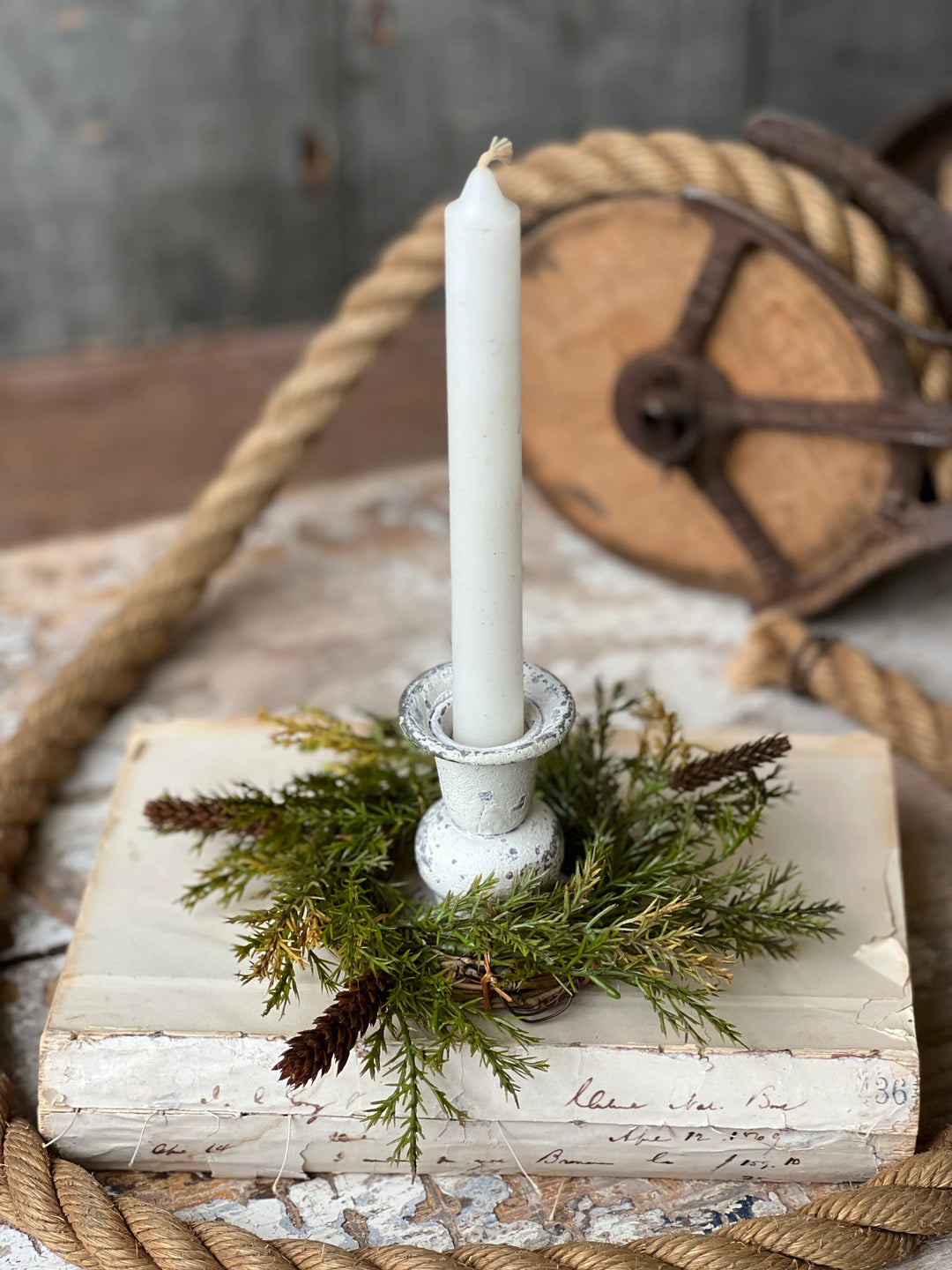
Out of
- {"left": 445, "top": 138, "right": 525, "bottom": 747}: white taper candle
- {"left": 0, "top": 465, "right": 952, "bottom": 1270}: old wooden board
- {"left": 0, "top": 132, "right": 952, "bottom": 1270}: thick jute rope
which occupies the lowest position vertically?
{"left": 0, "top": 465, "right": 952, "bottom": 1270}: old wooden board

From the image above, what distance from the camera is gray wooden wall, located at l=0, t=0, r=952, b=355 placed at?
1.82m

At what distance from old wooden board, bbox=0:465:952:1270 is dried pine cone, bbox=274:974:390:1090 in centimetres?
13

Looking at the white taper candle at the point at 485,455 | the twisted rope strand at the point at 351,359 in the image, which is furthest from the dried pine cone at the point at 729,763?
the twisted rope strand at the point at 351,359

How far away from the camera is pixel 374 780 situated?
725 millimetres

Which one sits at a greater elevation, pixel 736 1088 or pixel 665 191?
pixel 665 191

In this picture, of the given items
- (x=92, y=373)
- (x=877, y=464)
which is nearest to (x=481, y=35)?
(x=92, y=373)

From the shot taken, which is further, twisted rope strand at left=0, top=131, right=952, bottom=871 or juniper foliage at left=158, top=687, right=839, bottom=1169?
twisted rope strand at left=0, top=131, right=952, bottom=871

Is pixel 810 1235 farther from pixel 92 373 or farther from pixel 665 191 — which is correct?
pixel 92 373

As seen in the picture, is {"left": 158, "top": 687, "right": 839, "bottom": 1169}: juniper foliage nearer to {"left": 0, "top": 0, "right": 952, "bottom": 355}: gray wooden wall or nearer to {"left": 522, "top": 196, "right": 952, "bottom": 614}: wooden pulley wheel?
{"left": 522, "top": 196, "right": 952, "bottom": 614}: wooden pulley wheel

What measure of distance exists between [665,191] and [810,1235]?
0.80m

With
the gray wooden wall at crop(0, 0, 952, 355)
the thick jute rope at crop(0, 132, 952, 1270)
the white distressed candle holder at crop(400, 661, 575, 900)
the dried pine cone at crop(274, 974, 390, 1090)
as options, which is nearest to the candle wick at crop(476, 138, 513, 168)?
the white distressed candle holder at crop(400, 661, 575, 900)

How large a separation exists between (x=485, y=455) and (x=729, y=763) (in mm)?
234

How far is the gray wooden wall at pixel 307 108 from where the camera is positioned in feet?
5.96

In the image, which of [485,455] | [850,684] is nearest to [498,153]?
[485,455]
